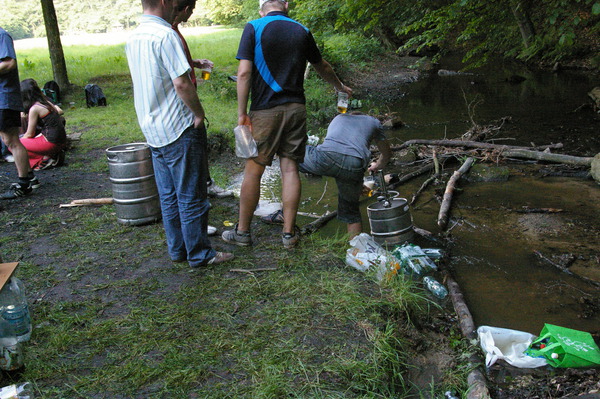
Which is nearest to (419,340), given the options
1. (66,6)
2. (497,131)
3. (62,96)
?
(497,131)

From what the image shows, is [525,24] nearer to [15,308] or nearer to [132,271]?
[132,271]

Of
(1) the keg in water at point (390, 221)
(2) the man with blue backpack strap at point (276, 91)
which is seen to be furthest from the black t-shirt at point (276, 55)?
(1) the keg in water at point (390, 221)

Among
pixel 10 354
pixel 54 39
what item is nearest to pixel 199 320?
pixel 10 354

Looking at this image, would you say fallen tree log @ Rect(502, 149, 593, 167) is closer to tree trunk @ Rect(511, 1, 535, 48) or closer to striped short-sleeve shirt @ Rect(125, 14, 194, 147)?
tree trunk @ Rect(511, 1, 535, 48)

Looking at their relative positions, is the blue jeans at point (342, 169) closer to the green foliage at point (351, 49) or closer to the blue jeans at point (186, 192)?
the blue jeans at point (186, 192)

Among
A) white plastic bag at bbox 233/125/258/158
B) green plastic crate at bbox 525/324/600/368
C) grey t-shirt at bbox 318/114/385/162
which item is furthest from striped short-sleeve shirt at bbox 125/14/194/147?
green plastic crate at bbox 525/324/600/368

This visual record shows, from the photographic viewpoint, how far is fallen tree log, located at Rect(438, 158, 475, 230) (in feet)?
20.6

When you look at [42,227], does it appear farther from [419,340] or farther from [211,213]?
[419,340]

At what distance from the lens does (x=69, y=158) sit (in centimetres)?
838

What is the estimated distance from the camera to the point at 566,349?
3424 mm

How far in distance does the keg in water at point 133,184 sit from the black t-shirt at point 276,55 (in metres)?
1.48

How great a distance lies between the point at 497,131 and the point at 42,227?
871cm

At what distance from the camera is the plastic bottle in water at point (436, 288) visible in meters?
4.41

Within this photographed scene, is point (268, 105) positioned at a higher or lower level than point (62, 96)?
higher
